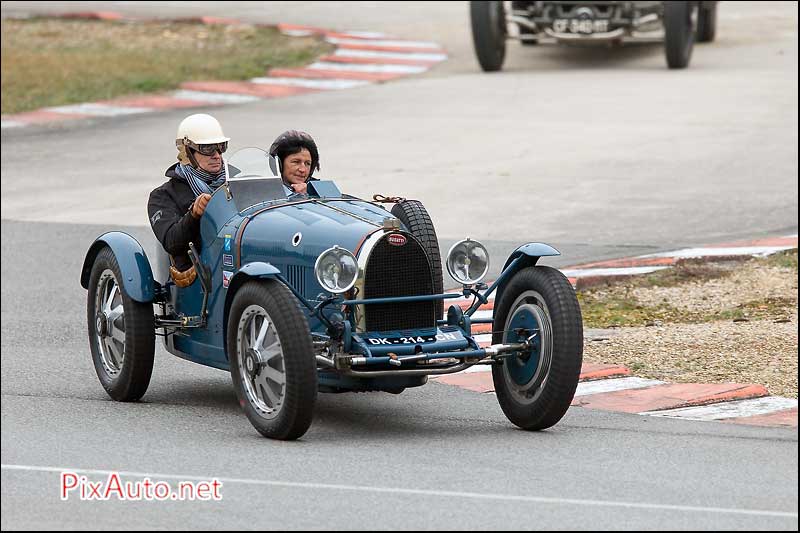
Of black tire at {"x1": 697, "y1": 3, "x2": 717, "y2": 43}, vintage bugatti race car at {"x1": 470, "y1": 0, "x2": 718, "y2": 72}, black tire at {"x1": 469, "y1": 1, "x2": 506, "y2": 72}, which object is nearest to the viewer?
vintage bugatti race car at {"x1": 470, "y1": 0, "x2": 718, "y2": 72}

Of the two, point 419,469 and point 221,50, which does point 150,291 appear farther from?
point 221,50

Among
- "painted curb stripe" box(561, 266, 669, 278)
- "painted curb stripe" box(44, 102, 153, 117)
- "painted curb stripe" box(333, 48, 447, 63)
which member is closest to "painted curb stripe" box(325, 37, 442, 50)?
"painted curb stripe" box(333, 48, 447, 63)

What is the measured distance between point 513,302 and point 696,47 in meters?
18.2

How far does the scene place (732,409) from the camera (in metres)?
8.41

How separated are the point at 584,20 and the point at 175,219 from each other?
551 inches

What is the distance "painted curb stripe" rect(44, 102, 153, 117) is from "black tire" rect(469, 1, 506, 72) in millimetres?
4678

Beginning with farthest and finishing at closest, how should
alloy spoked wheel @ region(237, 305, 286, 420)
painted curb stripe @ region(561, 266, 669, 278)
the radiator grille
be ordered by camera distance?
painted curb stripe @ region(561, 266, 669, 278) < the radiator grille < alloy spoked wheel @ region(237, 305, 286, 420)

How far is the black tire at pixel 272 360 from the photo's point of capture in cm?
742

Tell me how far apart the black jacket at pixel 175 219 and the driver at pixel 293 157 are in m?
0.54

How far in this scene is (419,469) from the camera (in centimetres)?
710

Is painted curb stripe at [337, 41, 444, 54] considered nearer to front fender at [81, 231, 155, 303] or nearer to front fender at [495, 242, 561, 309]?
front fender at [81, 231, 155, 303]

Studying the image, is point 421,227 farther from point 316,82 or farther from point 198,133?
point 316,82

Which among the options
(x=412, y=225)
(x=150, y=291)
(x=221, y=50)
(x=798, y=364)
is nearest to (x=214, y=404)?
(x=150, y=291)

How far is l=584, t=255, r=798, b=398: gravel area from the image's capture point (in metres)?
9.20
